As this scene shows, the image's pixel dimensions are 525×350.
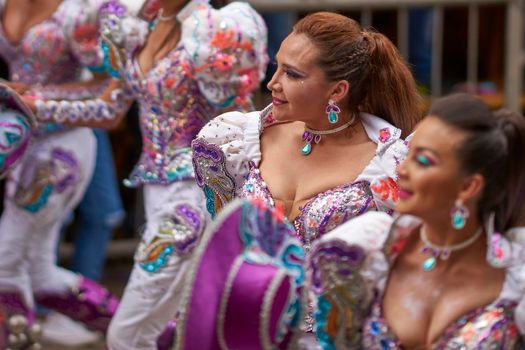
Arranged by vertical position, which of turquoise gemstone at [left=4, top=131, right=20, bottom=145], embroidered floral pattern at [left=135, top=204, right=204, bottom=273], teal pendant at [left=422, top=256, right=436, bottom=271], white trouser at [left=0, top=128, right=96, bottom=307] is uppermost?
teal pendant at [left=422, top=256, right=436, bottom=271]

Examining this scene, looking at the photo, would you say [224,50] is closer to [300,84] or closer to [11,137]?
[300,84]

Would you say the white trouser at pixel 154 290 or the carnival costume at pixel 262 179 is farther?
the white trouser at pixel 154 290

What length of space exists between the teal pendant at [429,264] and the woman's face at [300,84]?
83 centimetres

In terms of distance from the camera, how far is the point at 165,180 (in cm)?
431

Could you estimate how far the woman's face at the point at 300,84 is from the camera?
11.7ft

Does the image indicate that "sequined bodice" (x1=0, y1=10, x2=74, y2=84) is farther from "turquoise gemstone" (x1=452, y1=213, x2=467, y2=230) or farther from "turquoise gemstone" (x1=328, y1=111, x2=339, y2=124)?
"turquoise gemstone" (x1=452, y1=213, x2=467, y2=230)

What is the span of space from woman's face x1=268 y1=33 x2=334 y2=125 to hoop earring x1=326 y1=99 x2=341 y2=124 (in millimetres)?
14

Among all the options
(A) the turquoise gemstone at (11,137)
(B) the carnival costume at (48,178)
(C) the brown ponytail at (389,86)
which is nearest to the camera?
(C) the brown ponytail at (389,86)

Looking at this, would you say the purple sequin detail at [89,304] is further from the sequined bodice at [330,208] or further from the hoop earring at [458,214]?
the hoop earring at [458,214]

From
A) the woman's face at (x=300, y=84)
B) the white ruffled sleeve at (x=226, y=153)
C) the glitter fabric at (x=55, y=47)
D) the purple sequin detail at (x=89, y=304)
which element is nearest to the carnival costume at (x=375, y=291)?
the woman's face at (x=300, y=84)

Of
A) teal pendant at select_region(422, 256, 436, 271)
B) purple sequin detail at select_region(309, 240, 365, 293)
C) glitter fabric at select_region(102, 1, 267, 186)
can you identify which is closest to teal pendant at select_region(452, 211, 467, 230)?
teal pendant at select_region(422, 256, 436, 271)

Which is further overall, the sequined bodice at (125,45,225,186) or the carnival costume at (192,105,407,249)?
the sequined bodice at (125,45,225,186)

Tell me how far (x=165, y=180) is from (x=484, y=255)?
1660mm

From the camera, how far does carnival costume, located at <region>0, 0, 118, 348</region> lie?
15.6 feet
